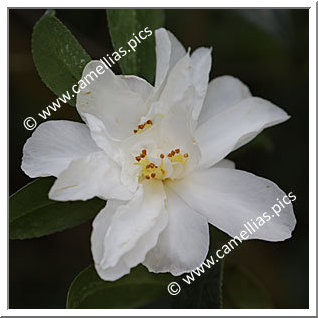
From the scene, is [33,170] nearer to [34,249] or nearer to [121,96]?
[121,96]

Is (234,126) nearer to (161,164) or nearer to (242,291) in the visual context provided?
(161,164)

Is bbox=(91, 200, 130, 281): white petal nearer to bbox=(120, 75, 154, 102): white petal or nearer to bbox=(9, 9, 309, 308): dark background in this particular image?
bbox=(120, 75, 154, 102): white petal

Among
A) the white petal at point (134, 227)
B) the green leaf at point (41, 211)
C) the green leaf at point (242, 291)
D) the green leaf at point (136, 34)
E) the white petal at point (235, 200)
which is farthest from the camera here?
the green leaf at point (242, 291)

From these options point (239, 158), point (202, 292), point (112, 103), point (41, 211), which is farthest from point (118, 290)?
point (239, 158)

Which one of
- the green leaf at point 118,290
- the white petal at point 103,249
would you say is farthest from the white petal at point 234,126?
the green leaf at point 118,290

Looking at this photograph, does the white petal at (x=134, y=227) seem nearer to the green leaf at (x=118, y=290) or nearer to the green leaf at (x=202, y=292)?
the green leaf at (x=118, y=290)

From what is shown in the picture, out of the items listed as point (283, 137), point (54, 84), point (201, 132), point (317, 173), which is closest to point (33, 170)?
point (54, 84)

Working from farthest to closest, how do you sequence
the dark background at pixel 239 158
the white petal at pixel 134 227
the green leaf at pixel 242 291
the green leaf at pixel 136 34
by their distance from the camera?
the dark background at pixel 239 158 → the green leaf at pixel 242 291 → the green leaf at pixel 136 34 → the white petal at pixel 134 227
